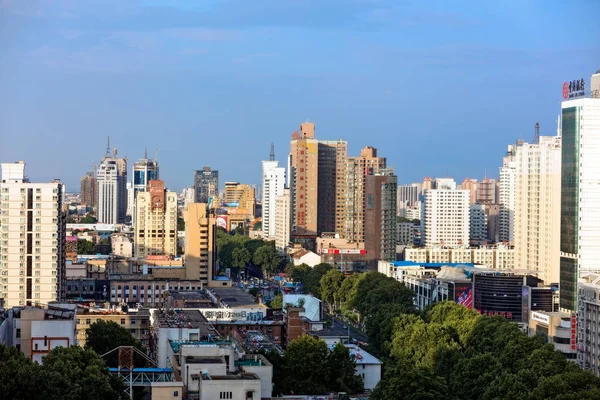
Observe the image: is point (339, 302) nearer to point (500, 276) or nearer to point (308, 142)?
point (500, 276)

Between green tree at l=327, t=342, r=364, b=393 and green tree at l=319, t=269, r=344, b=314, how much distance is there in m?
37.3

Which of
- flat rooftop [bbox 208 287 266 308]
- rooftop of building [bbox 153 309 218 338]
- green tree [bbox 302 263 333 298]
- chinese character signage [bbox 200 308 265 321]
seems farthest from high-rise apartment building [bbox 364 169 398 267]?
rooftop of building [bbox 153 309 218 338]

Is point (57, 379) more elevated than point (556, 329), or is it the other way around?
point (57, 379)

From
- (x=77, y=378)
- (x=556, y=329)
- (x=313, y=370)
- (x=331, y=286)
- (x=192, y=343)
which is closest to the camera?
(x=77, y=378)

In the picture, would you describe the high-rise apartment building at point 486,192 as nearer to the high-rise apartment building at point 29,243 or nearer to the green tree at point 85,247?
the green tree at point 85,247

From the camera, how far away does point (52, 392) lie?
34.7 meters

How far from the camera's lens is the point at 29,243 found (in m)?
56.9

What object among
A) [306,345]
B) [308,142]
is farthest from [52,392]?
[308,142]

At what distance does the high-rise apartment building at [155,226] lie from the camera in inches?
3797

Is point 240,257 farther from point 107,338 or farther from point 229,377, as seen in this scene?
point 229,377

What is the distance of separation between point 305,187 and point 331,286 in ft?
122

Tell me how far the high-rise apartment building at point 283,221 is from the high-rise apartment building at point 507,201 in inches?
963

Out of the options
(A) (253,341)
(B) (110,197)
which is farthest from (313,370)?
(B) (110,197)

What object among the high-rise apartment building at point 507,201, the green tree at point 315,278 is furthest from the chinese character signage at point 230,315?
the high-rise apartment building at point 507,201
